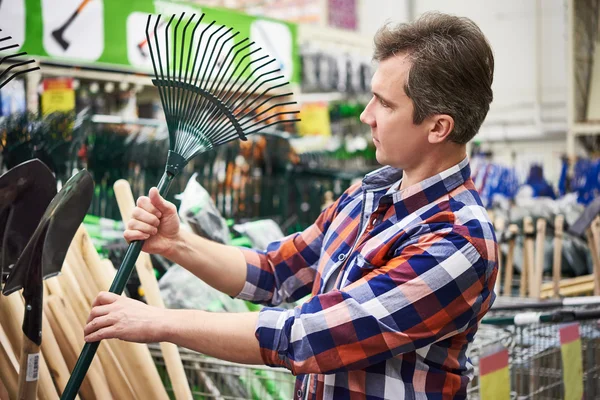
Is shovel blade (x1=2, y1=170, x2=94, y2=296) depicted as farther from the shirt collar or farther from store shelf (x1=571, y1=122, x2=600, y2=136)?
store shelf (x1=571, y1=122, x2=600, y2=136)

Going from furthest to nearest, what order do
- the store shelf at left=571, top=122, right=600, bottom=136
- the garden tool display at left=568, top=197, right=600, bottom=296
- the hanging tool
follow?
the store shelf at left=571, top=122, right=600, bottom=136
the hanging tool
the garden tool display at left=568, top=197, right=600, bottom=296

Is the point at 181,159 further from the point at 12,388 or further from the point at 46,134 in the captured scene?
the point at 46,134

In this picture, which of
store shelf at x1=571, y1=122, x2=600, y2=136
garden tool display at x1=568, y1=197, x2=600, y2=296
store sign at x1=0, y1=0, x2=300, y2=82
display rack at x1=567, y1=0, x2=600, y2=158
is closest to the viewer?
garden tool display at x1=568, y1=197, x2=600, y2=296

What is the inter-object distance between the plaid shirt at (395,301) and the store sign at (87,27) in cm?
226

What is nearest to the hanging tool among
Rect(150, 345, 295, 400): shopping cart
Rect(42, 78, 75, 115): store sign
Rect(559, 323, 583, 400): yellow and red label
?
Rect(42, 78, 75, 115): store sign

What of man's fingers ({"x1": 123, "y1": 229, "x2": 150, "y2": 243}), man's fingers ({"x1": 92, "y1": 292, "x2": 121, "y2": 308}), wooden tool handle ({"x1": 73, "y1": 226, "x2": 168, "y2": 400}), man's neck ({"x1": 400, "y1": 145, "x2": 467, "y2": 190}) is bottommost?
wooden tool handle ({"x1": 73, "y1": 226, "x2": 168, "y2": 400})

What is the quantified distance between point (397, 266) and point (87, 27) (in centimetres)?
275

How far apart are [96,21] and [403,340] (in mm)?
2846

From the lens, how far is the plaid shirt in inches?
41.7

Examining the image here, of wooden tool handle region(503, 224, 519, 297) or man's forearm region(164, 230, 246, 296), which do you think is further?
wooden tool handle region(503, 224, 519, 297)

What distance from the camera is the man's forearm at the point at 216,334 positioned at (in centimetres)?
104

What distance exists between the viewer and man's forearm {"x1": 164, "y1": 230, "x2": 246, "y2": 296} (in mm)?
1310

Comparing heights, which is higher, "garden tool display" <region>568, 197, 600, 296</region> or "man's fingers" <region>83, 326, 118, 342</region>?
"man's fingers" <region>83, 326, 118, 342</region>

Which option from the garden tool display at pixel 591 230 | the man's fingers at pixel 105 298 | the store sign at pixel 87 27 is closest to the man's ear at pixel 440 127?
the man's fingers at pixel 105 298
